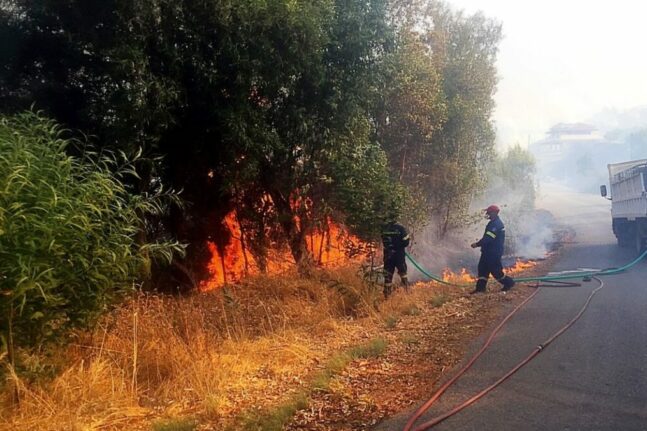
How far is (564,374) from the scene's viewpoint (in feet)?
17.8

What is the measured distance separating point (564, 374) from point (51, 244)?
496 centimetres

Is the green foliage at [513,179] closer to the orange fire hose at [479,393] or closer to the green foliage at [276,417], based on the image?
the orange fire hose at [479,393]

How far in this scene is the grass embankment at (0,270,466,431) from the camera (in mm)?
4562

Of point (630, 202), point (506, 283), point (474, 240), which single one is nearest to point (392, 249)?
point (506, 283)

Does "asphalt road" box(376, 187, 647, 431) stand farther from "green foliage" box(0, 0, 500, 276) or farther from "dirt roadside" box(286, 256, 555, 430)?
"green foliage" box(0, 0, 500, 276)

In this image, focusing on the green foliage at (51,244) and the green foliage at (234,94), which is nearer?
the green foliage at (51,244)

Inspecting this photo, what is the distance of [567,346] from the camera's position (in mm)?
6445

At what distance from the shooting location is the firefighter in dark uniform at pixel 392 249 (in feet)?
33.5

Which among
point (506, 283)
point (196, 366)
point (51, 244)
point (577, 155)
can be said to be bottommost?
point (196, 366)

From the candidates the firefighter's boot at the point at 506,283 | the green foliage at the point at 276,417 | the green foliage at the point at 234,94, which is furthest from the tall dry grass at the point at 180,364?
the firefighter's boot at the point at 506,283

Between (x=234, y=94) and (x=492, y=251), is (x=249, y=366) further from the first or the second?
(x=492, y=251)

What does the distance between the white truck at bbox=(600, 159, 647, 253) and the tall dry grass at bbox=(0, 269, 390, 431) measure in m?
9.76

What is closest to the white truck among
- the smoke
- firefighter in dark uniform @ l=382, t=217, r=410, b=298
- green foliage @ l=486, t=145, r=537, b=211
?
the smoke

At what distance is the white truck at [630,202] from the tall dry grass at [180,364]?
976 cm
